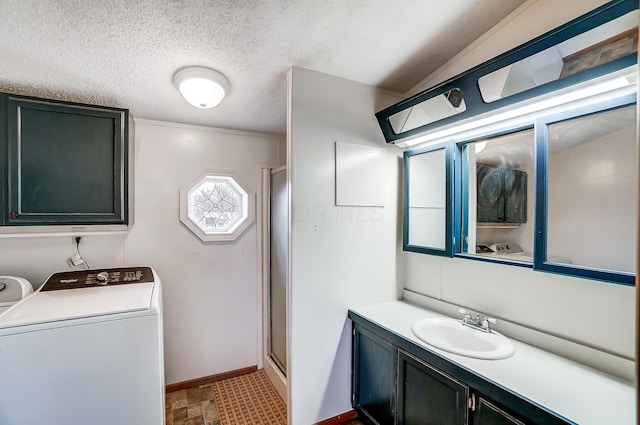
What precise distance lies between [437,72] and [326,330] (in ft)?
6.56

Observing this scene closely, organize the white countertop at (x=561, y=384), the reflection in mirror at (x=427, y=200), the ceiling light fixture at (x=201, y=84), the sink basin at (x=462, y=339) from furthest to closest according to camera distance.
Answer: the reflection in mirror at (x=427, y=200), the ceiling light fixture at (x=201, y=84), the sink basin at (x=462, y=339), the white countertop at (x=561, y=384)

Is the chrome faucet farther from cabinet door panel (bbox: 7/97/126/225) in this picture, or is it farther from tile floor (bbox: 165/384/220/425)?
cabinet door panel (bbox: 7/97/126/225)

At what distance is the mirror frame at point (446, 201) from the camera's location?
1795mm

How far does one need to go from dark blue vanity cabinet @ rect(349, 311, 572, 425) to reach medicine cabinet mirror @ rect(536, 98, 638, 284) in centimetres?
64

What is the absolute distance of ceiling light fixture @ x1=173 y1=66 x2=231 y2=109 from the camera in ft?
5.44

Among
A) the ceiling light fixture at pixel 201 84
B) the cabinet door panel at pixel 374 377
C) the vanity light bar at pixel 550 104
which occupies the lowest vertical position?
the cabinet door panel at pixel 374 377

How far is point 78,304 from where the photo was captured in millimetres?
1525

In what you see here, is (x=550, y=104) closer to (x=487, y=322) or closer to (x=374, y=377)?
(x=487, y=322)

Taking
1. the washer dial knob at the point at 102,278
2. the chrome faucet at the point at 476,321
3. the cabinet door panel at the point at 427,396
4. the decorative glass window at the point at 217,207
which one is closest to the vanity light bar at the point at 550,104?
the chrome faucet at the point at 476,321

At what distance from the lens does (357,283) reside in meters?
2.02

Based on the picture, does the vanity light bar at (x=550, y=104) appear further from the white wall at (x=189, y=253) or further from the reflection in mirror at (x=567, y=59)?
the white wall at (x=189, y=253)

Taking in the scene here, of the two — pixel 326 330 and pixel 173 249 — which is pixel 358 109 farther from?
pixel 173 249

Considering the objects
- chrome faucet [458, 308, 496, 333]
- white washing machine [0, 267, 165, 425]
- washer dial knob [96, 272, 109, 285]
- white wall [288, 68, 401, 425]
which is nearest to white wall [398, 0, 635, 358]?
chrome faucet [458, 308, 496, 333]

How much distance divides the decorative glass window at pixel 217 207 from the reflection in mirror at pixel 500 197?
1.90m
